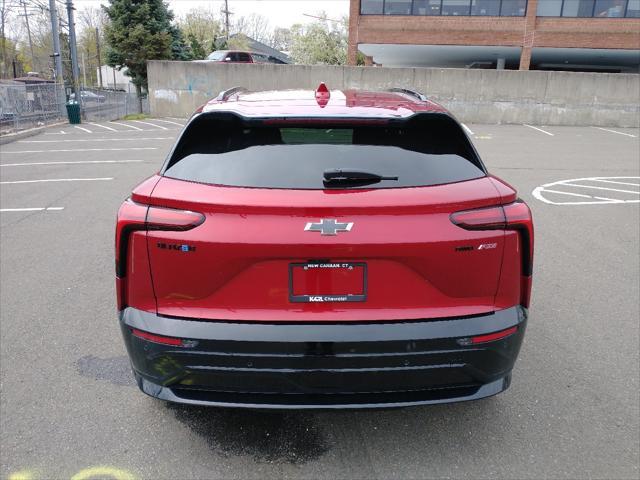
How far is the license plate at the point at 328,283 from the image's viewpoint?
7.41 feet

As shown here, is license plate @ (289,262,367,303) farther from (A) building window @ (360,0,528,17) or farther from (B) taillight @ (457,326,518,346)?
(A) building window @ (360,0,528,17)

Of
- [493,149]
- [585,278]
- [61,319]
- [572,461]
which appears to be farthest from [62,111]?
[572,461]

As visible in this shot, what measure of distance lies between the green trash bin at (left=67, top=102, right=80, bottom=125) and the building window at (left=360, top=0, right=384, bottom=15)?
1732 centimetres

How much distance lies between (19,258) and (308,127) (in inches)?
180

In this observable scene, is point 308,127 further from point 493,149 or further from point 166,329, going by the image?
point 493,149

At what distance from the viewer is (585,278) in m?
5.18

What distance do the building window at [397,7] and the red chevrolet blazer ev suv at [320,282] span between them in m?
31.0

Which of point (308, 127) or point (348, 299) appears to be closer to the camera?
point (348, 299)

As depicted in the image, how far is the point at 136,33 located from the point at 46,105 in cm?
761

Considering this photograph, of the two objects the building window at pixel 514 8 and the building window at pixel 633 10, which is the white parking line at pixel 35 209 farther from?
the building window at pixel 633 10

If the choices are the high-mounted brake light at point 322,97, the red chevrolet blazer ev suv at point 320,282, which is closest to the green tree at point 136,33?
the high-mounted brake light at point 322,97

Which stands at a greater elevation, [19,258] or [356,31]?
[356,31]

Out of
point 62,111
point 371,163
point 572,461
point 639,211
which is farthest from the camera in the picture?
point 62,111

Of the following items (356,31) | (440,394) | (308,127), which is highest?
(356,31)
